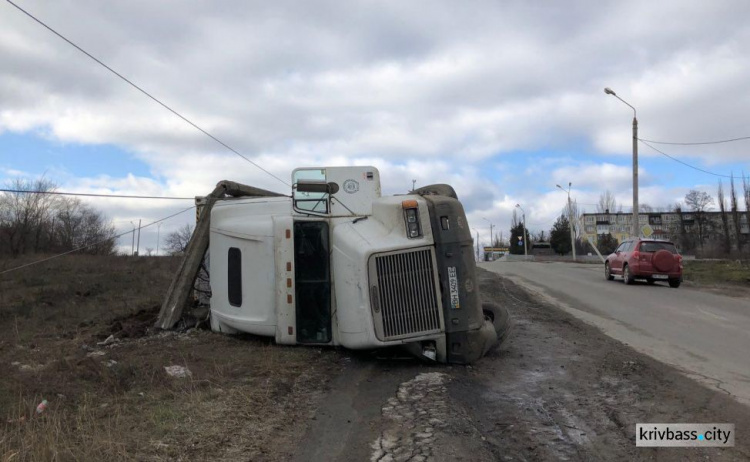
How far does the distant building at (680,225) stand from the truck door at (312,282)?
73.9 m

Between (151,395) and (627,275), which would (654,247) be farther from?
(151,395)

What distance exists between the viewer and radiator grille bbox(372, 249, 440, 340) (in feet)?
22.5

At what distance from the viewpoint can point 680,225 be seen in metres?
106

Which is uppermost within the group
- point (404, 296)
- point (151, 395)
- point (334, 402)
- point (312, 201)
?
point (312, 201)

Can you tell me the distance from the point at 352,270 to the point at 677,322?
825 cm

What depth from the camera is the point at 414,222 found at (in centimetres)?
712

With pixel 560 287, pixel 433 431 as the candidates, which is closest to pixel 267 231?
pixel 433 431

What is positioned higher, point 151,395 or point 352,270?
point 352,270

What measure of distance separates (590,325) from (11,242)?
50224mm

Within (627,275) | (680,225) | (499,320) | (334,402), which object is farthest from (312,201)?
(680,225)

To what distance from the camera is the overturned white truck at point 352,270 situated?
6906 millimetres

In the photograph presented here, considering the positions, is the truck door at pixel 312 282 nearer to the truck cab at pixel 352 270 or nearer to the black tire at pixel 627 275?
the truck cab at pixel 352 270

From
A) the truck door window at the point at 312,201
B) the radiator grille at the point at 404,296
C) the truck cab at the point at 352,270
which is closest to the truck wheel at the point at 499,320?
the truck cab at the point at 352,270

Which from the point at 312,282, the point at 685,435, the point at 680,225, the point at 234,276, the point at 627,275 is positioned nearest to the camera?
the point at 685,435
